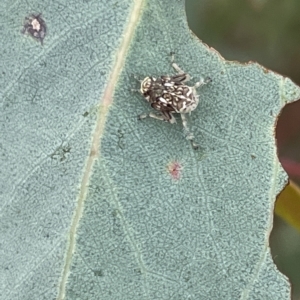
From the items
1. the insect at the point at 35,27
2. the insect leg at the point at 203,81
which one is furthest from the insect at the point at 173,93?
the insect at the point at 35,27

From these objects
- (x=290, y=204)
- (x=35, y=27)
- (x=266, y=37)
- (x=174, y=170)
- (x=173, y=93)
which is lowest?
(x=290, y=204)

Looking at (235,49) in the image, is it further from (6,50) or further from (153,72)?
(6,50)

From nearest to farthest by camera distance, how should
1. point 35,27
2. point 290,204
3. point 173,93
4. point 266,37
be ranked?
point 35,27, point 173,93, point 290,204, point 266,37

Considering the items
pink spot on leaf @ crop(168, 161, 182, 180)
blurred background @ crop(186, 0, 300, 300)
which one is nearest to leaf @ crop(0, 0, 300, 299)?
pink spot on leaf @ crop(168, 161, 182, 180)

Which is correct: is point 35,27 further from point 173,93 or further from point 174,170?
point 174,170

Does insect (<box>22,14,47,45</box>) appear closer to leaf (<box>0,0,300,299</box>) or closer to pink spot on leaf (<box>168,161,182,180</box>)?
leaf (<box>0,0,300,299</box>)

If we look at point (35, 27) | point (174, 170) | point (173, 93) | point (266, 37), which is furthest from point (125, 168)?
point (266, 37)

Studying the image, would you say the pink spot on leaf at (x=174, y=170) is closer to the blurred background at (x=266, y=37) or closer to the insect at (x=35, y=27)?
the insect at (x=35, y=27)
